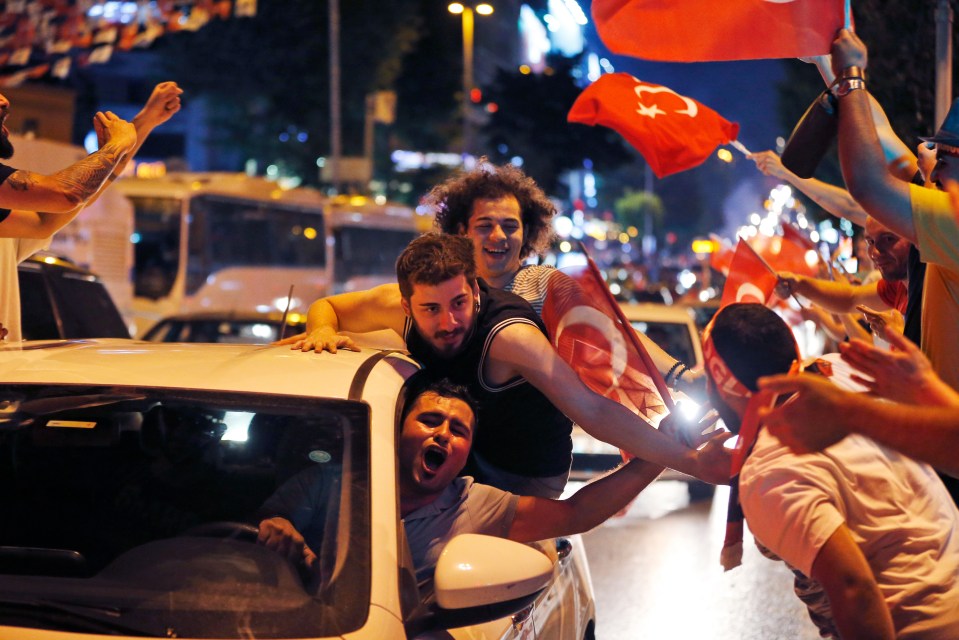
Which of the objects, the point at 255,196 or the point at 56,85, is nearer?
the point at 255,196

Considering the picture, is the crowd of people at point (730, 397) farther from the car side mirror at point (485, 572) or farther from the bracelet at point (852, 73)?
the car side mirror at point (485, 572)

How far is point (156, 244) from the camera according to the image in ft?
72.7

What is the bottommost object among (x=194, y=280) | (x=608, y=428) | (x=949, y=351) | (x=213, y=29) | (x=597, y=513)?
(x=194, y=280)

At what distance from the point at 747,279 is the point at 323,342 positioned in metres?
1.82

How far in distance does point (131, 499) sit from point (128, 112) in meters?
51.2

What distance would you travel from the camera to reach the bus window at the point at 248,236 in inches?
888

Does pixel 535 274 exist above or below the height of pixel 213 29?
below

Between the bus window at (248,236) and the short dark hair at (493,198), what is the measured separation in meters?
17.6

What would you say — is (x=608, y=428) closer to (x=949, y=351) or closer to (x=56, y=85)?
(x=949, y=351)

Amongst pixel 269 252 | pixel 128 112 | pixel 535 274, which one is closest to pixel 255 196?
pixel 269 252

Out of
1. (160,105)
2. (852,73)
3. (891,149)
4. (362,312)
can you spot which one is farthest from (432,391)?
(160,105)

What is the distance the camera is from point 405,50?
41.5 m

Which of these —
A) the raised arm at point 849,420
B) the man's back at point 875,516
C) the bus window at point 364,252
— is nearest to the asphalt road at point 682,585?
the man's back at point 875,516

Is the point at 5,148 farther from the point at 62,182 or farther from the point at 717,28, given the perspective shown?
the point at 717,28
